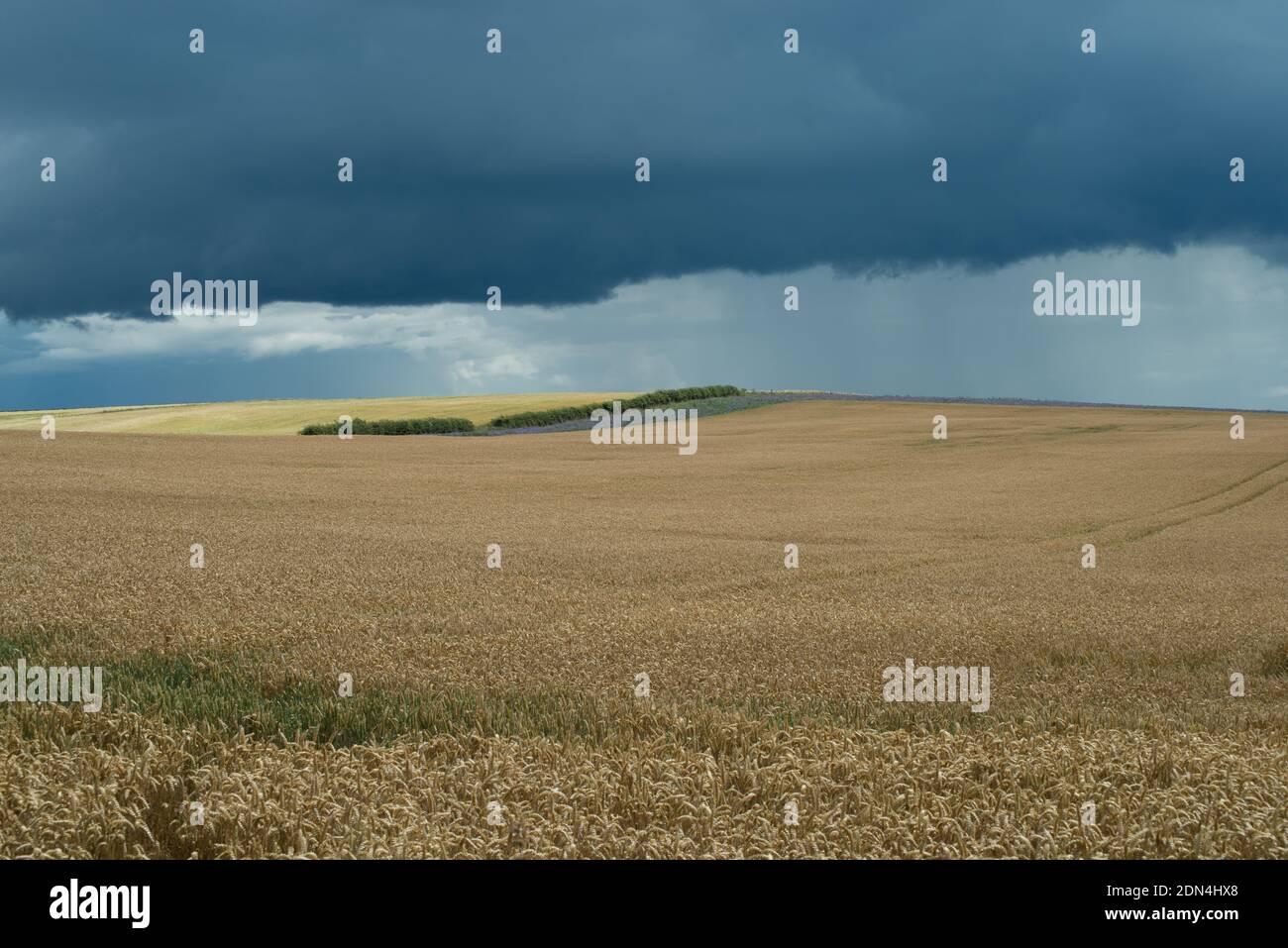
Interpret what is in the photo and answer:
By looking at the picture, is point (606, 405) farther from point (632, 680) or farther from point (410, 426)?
point (632, 680)

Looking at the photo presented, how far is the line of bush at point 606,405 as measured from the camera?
86.2 meters

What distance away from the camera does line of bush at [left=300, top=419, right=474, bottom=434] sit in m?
79.6

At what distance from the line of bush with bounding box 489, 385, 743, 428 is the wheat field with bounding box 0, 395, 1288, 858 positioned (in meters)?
53.1

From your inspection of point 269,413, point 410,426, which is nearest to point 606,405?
→ point 410,426

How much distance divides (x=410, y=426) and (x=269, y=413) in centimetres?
1253

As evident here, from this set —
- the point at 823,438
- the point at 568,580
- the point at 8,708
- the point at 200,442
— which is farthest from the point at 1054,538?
the point at 200,442

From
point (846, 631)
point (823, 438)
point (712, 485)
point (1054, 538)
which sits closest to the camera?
point (846, 631)

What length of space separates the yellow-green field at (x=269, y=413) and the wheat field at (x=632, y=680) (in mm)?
47412

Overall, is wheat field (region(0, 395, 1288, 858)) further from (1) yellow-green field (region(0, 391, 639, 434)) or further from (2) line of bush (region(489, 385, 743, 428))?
(2) line of bush (region(489, 385, 743, 428))

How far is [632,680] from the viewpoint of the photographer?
10992mm

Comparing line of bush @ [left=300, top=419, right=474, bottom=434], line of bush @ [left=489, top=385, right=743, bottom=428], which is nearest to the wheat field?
line of bush @ [left=300, top=419, right=474, bottom=434]

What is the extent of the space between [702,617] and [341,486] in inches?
1036

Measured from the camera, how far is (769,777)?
22.9ft
